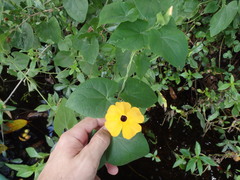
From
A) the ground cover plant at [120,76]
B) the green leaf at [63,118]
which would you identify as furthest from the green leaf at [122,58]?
the green leaf at [63,118]

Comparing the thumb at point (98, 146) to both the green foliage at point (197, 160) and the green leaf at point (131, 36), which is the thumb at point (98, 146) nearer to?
the green leaf at point (131, 36)

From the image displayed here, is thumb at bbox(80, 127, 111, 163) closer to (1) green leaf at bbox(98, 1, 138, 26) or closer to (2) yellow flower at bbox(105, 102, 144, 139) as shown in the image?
(2) yellow flower at bbox(105, 102, 144, 139)

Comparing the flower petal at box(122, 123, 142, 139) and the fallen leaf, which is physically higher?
the flower petal at box(122, 123, 142, 139)

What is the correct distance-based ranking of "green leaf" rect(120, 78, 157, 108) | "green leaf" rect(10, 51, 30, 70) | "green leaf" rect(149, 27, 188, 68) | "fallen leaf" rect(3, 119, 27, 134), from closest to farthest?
"green leaf" rect(149, 27, 188, 68), "green leaf" rect(120, 78, 157, 108), "green leaf" rect(10, 51, 30, 70), "fallen leaf" rect(3, 119, 27, 134)

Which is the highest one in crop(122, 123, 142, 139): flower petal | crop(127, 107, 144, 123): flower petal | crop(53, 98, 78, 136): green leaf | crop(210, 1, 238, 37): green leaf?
crop(210, 1, 238, 37): green leaf

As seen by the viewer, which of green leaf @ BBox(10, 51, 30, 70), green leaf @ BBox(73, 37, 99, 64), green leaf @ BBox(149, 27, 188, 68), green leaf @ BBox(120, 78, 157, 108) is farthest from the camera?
green leaf @ BBox(10, 51, 30, 70)

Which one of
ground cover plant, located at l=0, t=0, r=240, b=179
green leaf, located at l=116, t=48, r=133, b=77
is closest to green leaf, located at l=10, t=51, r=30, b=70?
ground cover plant, located at l=0, t=0, r=240, b=179
